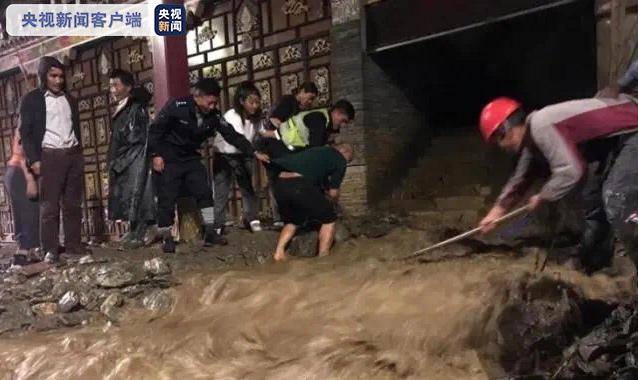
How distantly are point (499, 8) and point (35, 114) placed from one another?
4.61 meters

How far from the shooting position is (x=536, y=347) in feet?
11.0

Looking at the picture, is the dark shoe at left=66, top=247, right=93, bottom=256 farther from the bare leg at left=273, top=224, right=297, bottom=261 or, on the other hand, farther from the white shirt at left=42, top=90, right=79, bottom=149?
the bare leg at left=273, top=224, right=297, bottom=261

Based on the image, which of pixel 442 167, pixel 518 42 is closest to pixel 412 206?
pixel 442 167

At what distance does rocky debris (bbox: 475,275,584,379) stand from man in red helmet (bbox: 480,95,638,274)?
55cm

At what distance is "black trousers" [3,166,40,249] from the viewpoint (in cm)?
708

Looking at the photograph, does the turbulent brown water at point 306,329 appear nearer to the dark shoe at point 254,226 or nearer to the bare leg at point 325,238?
the bare leg at point 325,238

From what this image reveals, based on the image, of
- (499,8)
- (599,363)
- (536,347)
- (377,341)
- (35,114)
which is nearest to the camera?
(599,363)

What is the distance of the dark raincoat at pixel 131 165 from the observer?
20.9ft

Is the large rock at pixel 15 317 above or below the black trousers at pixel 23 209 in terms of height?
below

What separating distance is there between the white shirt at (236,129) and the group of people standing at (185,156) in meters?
0.01

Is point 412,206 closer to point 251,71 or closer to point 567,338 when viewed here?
point 251,71

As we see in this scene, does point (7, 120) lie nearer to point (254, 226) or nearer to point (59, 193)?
point (59, 193)

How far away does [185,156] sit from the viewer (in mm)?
5809

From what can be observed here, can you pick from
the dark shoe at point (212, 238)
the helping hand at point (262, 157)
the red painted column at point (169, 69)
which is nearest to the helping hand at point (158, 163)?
the dark shoe at point (212, 238)
